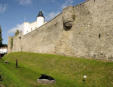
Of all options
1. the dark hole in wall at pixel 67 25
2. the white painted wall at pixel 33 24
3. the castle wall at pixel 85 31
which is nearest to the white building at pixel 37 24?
→ the white painted wall at pixel 33 24

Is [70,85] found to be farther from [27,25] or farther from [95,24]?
[27,25]

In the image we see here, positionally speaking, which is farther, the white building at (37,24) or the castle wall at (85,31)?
the white building at (37,24)

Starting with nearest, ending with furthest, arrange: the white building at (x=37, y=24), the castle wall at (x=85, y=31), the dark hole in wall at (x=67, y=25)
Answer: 1. the castle wall at (x=85, y=31)
2. the dark hole in wall at (x=67, y=25)
3. the white building at (x=37, y=24)

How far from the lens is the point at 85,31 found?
1689 cm

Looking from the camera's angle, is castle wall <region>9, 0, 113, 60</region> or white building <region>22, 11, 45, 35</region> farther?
white building <region>22, 11, 45, 35</region>

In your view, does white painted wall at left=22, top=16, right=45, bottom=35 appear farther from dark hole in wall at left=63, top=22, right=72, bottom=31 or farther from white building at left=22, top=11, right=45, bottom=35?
dark hole in wall at left=63, top=22, right=72, bottom=31

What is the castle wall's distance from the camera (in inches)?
553

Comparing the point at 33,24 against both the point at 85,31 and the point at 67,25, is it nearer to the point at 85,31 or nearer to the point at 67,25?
the point at 67,25

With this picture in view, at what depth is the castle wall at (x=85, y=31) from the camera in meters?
14.1

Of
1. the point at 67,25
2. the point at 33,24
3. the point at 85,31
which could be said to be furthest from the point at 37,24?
the point at 85,31

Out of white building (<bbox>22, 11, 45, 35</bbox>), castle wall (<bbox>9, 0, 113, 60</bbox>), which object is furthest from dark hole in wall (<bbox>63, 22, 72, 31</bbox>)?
white building (<bbox>22, 11, 45, 35</bbox>)

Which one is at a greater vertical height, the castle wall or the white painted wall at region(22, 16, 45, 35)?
the white painted wall at region(22, 16, 45, 35)

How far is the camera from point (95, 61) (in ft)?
46.9

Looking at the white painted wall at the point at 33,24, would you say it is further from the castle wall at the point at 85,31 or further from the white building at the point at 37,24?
the castle wall at the point at 85,31
